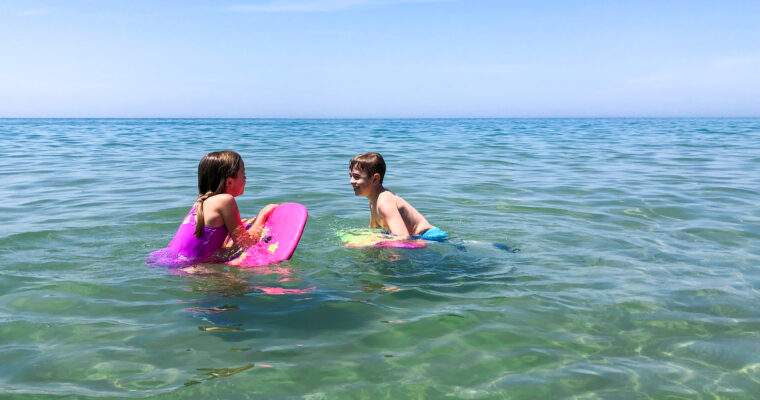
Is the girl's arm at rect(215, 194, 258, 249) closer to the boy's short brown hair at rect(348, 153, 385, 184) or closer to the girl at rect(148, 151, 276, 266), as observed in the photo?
the girl at rect(148, 151, 276, 266)

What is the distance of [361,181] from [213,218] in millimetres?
1562

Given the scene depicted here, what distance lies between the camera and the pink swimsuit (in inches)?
183

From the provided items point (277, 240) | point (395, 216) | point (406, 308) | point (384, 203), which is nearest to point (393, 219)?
point (395, 216)

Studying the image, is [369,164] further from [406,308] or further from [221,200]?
[406,308]

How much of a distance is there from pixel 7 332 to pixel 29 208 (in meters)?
4.75

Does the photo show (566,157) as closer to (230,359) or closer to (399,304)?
(399,304)

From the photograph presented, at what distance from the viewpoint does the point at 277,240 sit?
482 cm

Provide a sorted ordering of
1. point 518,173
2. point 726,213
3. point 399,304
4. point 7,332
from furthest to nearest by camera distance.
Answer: point 518,173
point 726,213
point 399,304
point 7,332

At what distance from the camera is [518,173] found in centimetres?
1184

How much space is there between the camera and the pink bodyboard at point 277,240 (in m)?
4.69

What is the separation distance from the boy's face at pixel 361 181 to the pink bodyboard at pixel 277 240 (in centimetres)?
74

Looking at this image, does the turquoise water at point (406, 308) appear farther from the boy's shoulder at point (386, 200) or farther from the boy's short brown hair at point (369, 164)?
the boy's short brown hair at point (369, 164)

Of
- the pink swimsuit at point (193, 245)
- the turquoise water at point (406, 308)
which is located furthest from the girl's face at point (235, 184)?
the turquoise water at point (406, 308)

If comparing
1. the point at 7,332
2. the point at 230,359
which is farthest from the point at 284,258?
the point at 7,332
